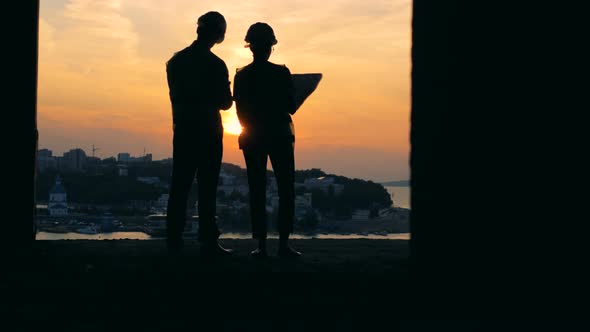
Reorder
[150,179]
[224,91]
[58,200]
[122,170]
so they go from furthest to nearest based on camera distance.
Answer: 1. [58,200]
2. [122,170]
3. [150,179]
4. [224,91]

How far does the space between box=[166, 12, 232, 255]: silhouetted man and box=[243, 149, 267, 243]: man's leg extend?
0.90 feet

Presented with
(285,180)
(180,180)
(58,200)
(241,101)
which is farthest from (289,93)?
(58,200)

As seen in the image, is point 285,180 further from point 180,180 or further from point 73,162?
point 73,162

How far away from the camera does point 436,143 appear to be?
507 cm

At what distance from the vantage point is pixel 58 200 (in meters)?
73.3

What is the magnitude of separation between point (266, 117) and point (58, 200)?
70.2 m

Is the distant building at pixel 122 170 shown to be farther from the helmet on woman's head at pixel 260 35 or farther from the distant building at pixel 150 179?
the helmet on woman's head at pixel 260 35

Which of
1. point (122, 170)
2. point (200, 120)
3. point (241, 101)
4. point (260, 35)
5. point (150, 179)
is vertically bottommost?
point (200, 120)

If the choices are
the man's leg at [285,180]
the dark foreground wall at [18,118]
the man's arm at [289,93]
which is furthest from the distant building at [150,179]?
the man's arm at [289,93]

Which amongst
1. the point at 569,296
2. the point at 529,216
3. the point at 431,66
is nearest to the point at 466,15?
the point at 431,66

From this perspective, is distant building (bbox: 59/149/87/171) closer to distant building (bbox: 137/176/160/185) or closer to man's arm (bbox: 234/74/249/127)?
distant building (bbox: 137/176/160/185)

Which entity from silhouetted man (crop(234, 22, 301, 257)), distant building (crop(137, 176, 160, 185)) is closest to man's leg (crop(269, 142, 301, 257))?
silhouetted man (crop(234, 22, 301, 257))

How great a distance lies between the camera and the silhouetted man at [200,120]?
6.50m

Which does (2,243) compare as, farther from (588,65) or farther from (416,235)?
(588,65)
